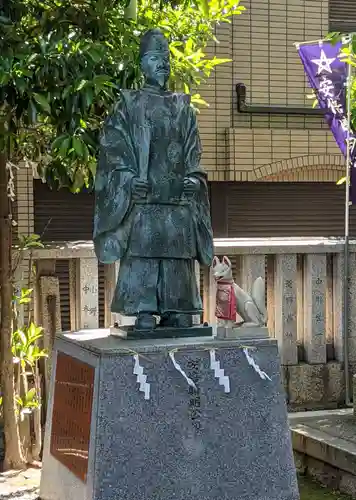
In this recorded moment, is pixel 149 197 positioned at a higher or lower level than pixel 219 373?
higher

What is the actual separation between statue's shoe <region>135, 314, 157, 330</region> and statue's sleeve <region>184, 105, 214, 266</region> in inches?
Answer: 20.9

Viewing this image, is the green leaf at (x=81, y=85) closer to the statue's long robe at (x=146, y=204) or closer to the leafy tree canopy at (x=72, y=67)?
the leafy tree canopy at (x=72, y=67)

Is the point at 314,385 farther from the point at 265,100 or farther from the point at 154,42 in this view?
the point at 265,100

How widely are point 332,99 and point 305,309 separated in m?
1.80

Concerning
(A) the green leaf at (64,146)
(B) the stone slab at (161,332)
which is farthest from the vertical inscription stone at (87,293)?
(A) the green leaf at (64,146)

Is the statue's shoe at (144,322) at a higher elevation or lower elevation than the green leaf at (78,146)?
lower

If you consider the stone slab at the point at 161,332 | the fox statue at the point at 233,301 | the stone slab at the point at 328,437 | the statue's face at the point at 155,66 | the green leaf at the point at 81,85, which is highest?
the statue's face at the point at 155,66

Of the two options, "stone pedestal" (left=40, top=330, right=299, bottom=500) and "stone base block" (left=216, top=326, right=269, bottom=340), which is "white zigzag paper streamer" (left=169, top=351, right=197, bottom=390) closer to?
"stone pedestal" (left=40, top=330, right=299, bottom=500)

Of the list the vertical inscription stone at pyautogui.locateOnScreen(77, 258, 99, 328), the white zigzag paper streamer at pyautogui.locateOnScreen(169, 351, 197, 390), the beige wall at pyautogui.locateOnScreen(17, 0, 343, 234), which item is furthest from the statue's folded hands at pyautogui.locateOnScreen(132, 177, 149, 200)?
the beige wall at pyautogui.locateOnScreen(17, 0, 343, 234)

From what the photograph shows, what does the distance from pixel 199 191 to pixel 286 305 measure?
6.79ft

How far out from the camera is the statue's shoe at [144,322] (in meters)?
5.17

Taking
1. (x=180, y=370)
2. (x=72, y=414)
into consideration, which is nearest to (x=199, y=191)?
(x=180, y=370)

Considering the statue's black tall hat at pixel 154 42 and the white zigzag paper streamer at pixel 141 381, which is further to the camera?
the statue's black tall hat at pixel 154 42

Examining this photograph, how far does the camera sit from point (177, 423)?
478cm
